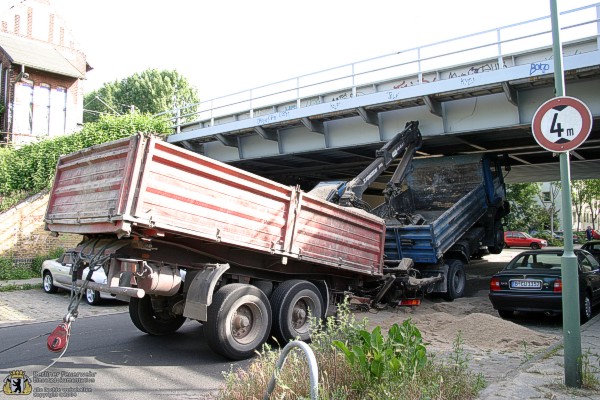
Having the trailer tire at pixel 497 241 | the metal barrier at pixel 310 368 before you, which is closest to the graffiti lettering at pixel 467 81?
the trailer tire at pixel 497 241

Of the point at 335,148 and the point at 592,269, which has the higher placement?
the point at 335,148

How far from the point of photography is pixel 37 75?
26.3 meters

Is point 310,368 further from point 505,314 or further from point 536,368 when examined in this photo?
point 505,314

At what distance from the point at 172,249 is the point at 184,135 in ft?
55.3

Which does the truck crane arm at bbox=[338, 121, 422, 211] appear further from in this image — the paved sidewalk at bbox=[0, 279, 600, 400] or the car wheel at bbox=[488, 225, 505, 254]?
the paved sidewalk at bbox=[0, 279, 600, 400]

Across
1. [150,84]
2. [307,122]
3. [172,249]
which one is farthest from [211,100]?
[150,84]

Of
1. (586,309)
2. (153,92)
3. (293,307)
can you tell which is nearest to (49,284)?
(293,307)

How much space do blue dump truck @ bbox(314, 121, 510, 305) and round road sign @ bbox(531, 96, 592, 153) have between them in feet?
16.7

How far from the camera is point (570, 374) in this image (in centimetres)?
479

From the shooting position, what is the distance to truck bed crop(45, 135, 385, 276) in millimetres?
5543

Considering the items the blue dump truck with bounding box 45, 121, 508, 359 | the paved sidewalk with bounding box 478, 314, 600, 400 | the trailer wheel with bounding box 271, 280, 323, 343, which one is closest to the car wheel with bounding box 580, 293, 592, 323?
the paved sidewalk with bounding box 478, 314, 600, 400

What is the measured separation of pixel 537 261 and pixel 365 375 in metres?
6.83

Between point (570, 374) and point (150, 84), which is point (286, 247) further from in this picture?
point (150, 84)

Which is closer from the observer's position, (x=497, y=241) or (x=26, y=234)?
(x=497, y=241)
